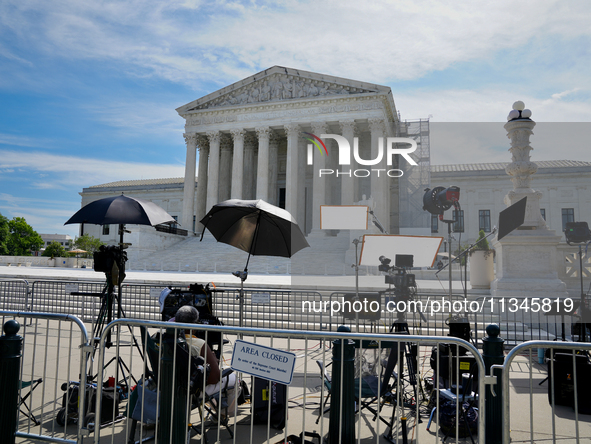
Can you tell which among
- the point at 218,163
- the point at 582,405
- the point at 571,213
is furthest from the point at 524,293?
the point at 571,213

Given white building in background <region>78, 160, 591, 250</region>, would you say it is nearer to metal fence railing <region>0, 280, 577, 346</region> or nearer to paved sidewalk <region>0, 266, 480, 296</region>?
paved sidewalk <region>0, 266, 480, 296</region>

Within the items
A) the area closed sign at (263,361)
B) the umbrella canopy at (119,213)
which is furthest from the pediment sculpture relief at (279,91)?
the area closed sign at (263,361)

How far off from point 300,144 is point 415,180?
12.0 meters

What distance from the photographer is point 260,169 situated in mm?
38875

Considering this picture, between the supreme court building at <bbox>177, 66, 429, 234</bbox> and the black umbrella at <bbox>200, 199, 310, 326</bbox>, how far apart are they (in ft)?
93.5

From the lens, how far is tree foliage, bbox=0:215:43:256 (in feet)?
221

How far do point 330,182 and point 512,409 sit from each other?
3515 cm

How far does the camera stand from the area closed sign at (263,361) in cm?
325

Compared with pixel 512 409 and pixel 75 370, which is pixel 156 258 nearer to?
pixel 75 370

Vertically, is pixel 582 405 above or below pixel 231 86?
below

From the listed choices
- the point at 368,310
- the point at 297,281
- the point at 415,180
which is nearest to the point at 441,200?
the point at 368,310

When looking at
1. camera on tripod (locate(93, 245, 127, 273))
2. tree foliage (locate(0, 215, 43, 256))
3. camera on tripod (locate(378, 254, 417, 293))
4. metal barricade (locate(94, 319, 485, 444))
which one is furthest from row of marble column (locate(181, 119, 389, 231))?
tree foliage (locate(0, 215, 43, 256))

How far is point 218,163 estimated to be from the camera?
1620 inches

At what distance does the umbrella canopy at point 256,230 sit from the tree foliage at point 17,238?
242 feet
